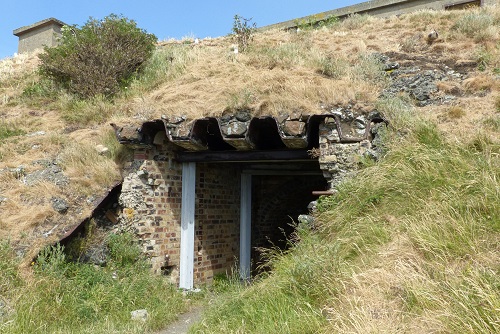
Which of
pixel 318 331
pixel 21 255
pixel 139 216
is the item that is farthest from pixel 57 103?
pixel 318 331

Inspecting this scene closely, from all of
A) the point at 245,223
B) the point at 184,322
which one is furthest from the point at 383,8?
the point at 184,322

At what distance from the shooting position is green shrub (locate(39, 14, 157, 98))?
36.6 feet

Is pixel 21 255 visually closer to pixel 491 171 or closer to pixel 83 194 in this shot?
pixel 83 194

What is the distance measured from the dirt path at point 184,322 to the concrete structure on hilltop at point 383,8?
535 inches

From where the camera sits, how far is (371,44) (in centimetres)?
1194

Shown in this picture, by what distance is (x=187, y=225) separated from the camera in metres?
8.16

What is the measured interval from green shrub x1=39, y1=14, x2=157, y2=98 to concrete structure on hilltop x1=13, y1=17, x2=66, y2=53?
A: 287 inches

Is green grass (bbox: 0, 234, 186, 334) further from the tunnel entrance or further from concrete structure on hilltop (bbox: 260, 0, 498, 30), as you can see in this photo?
concrete structure on hilltop (bbox: 260, 0, 498, 30)

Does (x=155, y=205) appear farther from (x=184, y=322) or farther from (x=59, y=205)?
(x=184, y=322)

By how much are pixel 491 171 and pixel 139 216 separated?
543 cm

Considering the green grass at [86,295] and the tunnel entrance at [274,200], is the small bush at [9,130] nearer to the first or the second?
the green grass at [86,295]

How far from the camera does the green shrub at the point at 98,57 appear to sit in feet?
36.6

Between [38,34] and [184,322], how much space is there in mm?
17844

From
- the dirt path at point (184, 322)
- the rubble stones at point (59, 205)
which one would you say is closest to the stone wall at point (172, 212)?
the rubble stones at point (59, 205)
